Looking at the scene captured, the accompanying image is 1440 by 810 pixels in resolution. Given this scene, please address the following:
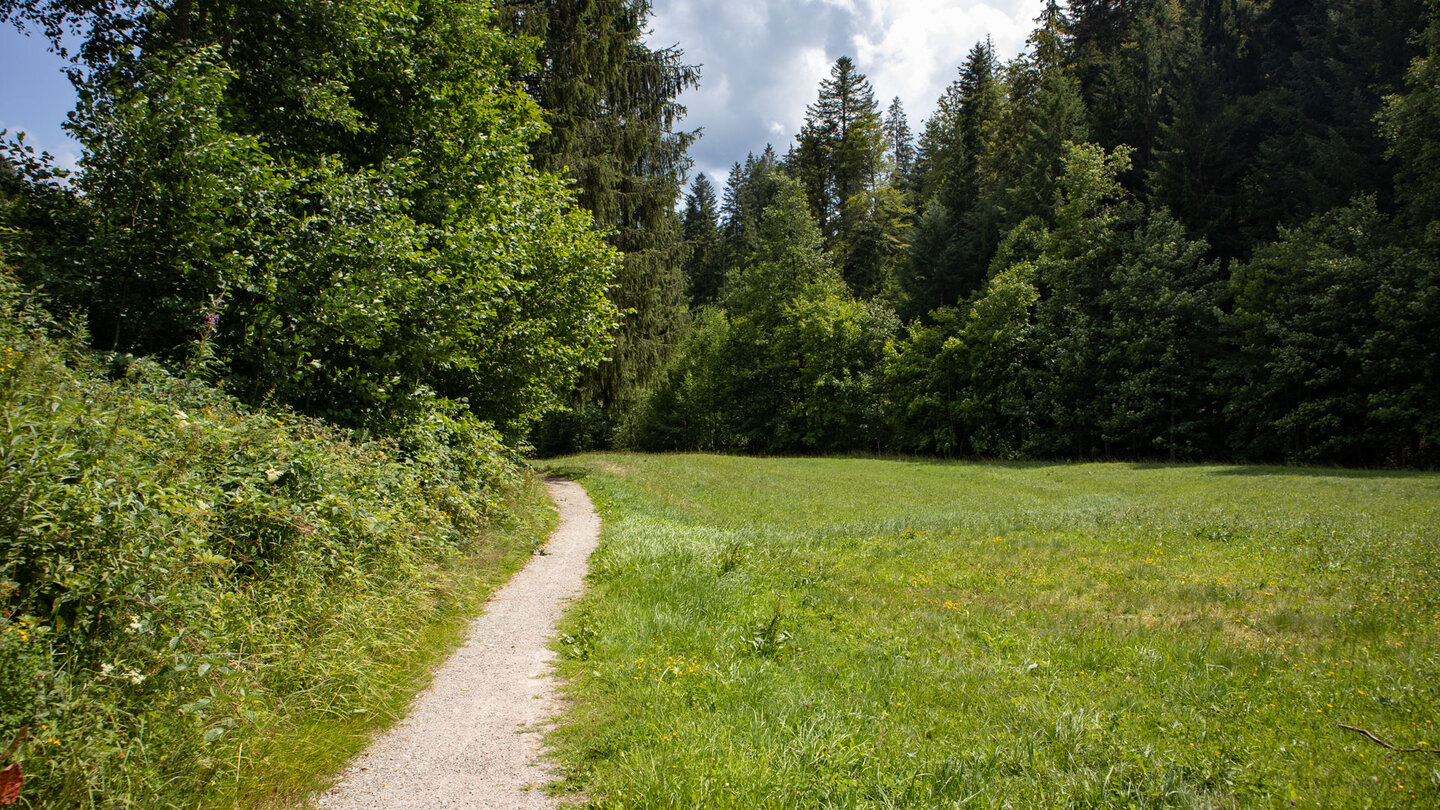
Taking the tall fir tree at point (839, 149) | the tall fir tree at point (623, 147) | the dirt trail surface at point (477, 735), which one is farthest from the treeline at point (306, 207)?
the tall fir tree at point (839, 149)

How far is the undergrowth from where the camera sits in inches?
130

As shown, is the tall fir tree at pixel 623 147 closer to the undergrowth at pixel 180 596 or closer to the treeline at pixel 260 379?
the treeline at pixel 260 379

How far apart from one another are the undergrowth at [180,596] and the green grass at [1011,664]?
1.81 m

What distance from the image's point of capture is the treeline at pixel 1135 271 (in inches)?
1016

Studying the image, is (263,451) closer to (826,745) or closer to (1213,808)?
(826,745)

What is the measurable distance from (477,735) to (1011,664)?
16.2 ft

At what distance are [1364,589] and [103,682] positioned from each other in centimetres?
1287

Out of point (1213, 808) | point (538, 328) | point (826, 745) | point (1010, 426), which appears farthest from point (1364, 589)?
point (1010, 426)

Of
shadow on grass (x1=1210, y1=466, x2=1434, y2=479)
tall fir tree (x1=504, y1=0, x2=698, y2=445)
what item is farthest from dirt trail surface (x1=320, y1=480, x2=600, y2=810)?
shadow on grass (x1=1210, y1=466, x2=1434, y2=479)

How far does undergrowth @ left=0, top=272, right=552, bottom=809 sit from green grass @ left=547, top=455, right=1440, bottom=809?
1810 mm

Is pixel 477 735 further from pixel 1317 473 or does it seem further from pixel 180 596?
pixel 1317 473

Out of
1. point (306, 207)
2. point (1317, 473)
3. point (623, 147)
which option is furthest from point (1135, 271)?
point (306, 207)

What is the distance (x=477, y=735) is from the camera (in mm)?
4598

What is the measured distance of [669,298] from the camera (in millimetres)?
24141
